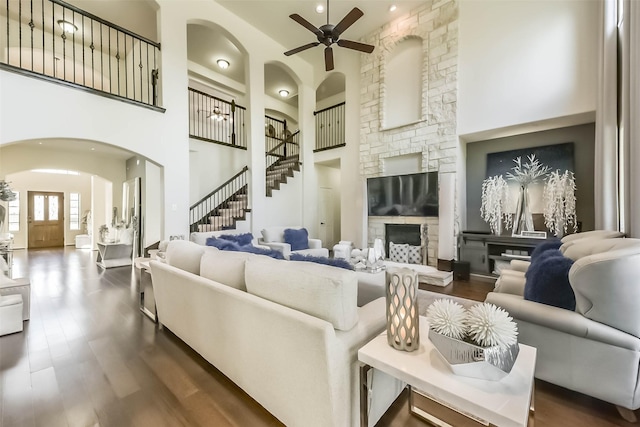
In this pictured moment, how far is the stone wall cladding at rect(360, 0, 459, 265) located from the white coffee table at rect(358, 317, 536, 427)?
4439 mm

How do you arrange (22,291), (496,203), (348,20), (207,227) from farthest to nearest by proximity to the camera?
(207,227) < (496,203) < (348,20) < (22,291)

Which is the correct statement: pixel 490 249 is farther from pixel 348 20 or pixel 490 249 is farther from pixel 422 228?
pixel 348 20

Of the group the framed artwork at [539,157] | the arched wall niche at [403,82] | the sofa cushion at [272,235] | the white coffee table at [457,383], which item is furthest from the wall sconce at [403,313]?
the arched wall niche at [403,82]

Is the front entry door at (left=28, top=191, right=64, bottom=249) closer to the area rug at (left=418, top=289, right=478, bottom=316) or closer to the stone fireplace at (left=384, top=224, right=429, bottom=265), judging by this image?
the stone fireplace at (left=384, top=224, right=429, bottom=265)

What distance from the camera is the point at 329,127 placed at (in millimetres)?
7996

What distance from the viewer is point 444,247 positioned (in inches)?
194

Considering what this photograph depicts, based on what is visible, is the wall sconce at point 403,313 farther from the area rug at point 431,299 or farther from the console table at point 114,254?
the console table at point 114,254

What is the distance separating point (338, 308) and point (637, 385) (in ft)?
5.81

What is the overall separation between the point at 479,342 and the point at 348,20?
170 inches

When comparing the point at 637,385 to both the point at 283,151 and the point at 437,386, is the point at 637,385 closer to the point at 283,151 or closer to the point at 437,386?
the point at 437,386

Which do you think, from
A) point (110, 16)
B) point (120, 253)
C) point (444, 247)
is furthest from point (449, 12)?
point (120, 253)

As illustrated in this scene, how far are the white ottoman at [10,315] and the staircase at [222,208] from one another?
3477 mm

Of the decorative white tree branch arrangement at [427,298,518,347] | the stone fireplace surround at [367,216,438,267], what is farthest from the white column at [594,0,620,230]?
the decorative white tree branch arrangement at [427,298,518,347]

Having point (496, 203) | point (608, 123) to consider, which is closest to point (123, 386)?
point (496, 203)
